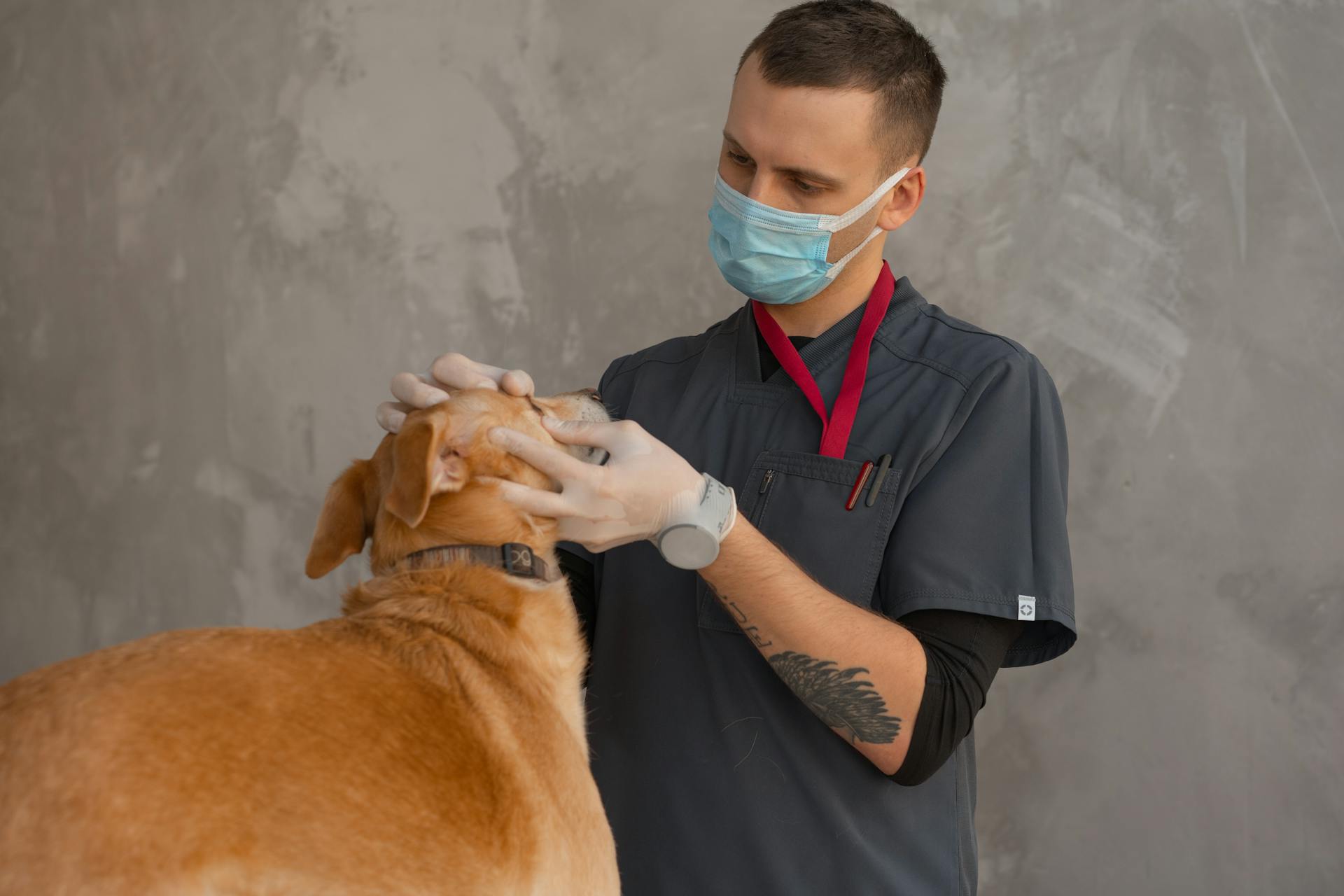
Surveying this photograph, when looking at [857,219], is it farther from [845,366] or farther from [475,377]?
[475,377]

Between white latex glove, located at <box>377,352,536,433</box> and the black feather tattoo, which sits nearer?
the black feather tattoo

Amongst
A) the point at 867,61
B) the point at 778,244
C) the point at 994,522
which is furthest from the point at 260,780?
the point at 867,61

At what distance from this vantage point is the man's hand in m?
1.88

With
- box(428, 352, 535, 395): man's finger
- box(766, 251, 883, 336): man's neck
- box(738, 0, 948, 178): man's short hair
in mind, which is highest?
box(738, 0, 948, 178): man's short hair

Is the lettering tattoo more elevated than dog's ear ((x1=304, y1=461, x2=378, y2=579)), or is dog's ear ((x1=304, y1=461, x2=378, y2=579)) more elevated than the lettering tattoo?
dog's ear ((x1=304, y1=461, x2=378, y2=579))

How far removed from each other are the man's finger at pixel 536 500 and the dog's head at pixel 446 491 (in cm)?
5

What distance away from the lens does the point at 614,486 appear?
1.88 meters

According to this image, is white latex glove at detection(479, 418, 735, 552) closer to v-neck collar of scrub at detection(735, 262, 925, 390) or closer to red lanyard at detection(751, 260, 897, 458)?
red lanyard at detection(751, 260, 897, 458)

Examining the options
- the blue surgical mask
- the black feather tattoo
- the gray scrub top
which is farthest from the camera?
the blue surgical mask

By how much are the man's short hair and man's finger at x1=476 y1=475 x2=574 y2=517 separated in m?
0.96

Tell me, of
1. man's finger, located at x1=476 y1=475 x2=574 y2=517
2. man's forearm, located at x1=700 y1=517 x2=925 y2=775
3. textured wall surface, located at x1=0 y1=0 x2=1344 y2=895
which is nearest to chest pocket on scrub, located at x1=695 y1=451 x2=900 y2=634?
man's forearm, located at x1=700 y1=517 x2=925 y2=775

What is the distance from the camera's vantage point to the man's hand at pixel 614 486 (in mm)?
1881

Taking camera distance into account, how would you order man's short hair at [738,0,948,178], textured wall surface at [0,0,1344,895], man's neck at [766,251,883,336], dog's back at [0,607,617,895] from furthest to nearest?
1. textured wall surface at [0,0,1344,895]
2. man's neck at [766,251,883,336]
3. man's short hair at [738,0,948,178]
4. dog's back at [0,607,617,895]

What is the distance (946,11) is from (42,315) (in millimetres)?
4070
